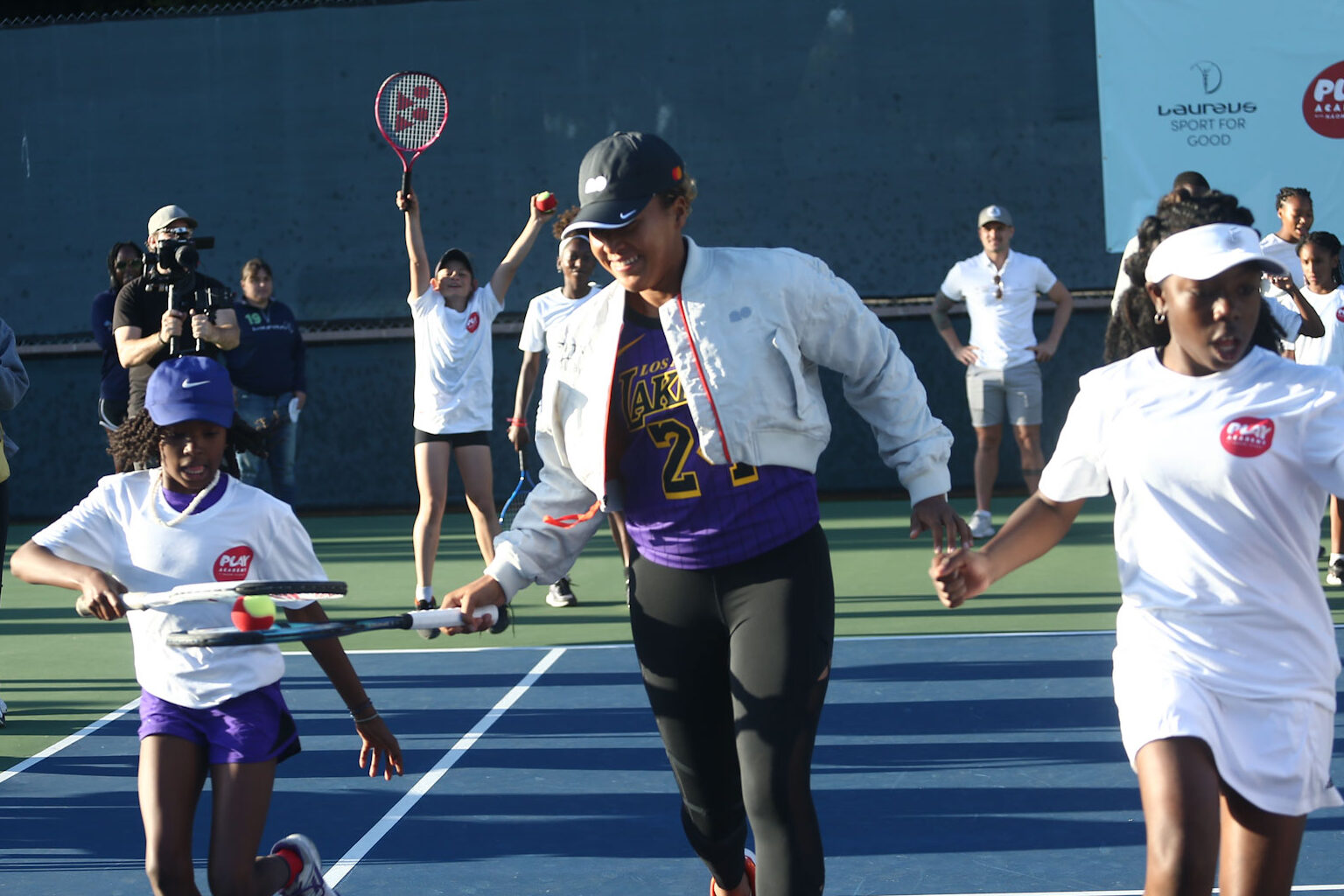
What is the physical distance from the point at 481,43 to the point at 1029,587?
7.76 meters

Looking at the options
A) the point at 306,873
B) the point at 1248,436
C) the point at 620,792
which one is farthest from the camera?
the point at 620,792

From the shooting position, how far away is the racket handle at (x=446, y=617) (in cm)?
330

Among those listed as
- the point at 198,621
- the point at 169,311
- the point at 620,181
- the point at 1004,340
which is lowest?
the point at 1004,340

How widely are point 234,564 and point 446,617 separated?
2.63ft

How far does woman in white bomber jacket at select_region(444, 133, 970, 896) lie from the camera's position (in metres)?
3.48

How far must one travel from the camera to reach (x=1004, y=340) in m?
11.4

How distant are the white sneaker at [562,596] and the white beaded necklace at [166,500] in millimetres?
5053

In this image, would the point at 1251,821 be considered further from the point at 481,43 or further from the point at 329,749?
the point at 481,43

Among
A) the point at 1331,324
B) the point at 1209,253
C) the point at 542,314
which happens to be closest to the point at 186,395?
the point at 1209,253

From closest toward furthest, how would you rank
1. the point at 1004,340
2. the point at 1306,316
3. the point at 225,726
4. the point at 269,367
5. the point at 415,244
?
the point at 225,726 → the point at 1306,316 → the point at 415,244 → the point at 269,367 → the point at 1004,340

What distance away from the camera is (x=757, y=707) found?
3492mm

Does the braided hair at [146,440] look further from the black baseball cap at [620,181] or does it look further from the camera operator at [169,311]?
the camera operator at [169,311]

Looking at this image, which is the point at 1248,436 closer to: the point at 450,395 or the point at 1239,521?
the point at 1239,521

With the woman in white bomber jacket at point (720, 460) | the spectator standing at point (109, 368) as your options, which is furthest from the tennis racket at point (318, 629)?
the spectator standing at point (109, 368)
